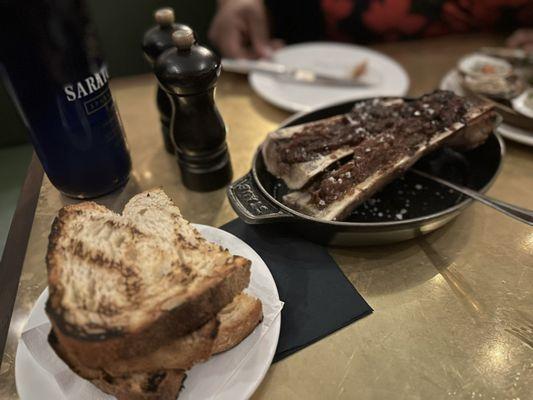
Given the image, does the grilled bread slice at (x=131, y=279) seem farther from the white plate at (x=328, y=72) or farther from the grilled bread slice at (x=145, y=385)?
the white plate at (x=328, y=72)

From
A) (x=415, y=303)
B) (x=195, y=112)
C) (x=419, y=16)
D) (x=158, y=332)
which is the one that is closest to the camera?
(x=158, y=332)

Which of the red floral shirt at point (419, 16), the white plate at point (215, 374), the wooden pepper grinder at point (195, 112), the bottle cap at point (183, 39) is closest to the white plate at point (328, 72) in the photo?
the red floral shirt at point (419, 16)

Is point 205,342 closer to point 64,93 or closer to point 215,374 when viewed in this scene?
point 215,374

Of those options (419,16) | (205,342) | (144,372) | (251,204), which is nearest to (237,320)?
(205,342)

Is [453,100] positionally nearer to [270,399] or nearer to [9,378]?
[270,399]

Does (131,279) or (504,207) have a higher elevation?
(131,279)

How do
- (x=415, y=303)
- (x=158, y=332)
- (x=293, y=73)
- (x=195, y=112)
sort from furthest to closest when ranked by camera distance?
(x=293, y=73), (x=195, y=112), (x=415, y=303), (x=158, y=332)

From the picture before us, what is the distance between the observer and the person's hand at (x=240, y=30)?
1794 mm

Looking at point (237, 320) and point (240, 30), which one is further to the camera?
point (240, 30)

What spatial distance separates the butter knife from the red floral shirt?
433 millimetres

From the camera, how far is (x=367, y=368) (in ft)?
2.69

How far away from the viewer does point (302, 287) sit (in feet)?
3.11

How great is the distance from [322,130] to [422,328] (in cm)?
55

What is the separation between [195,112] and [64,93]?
30 centimetres
